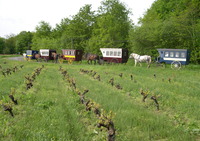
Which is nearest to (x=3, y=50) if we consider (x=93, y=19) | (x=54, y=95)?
(x=93, y=19)

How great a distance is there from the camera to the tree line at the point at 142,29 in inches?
1155

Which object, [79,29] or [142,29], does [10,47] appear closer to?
[79,29]

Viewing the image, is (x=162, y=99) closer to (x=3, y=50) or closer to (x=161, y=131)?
(x=161, y=131)

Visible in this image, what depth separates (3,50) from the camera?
96312 millimetres

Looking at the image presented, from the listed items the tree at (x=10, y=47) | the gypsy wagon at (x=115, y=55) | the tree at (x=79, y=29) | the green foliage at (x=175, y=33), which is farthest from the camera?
the tree at (x=10, y=47)

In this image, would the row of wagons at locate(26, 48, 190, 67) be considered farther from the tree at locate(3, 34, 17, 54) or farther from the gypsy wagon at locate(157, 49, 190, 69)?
the tree at locate(3, 34, 17, 54)

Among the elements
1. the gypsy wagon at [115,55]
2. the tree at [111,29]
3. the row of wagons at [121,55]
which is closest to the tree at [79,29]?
the tree at [111,29]

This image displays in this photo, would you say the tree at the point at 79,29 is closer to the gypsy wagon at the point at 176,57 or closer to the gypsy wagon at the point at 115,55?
the gypsy wagon at the point at 115,55

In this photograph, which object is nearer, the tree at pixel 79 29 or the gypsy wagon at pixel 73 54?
the gypsy wagon at pixel 73 54

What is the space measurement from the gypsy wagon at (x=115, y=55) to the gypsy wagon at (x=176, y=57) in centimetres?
701

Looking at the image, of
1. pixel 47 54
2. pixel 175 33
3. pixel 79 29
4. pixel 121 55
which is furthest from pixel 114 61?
pixel 79 29

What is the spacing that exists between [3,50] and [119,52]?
8663cm

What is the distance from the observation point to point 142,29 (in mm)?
32531

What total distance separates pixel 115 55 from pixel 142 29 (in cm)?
733
